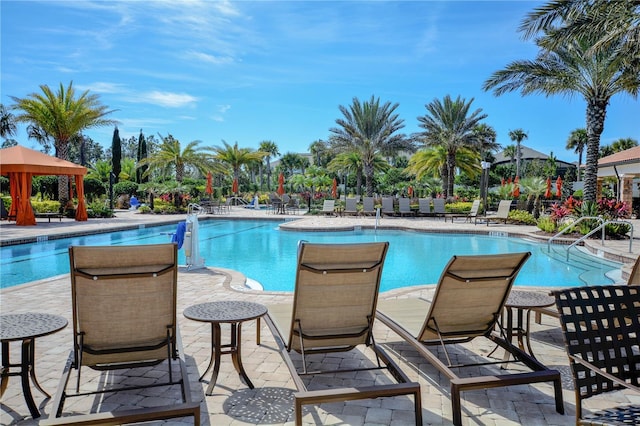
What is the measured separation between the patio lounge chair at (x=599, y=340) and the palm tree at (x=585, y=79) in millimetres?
12989

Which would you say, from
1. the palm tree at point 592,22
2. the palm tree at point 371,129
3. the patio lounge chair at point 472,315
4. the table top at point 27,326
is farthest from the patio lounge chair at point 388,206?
the table top at point 27,326

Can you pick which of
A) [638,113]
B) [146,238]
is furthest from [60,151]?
[638,113]

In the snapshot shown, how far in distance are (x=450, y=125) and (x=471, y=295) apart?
24.3 meters

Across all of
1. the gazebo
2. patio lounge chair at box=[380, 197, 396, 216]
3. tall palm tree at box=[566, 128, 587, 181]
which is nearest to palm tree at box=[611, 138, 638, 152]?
tall palm tree at box=[566, 128, 587, 181]

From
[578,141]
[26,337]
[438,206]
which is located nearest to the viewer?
[26,337]

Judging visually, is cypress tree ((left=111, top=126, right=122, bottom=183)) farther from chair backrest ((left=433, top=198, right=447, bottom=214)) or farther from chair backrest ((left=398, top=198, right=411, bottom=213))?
chair backrest ((left=433, top=198, right=447, bottom=214))

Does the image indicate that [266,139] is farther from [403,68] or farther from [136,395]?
[136,395]

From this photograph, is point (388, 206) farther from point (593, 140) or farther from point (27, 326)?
point (27, 326)

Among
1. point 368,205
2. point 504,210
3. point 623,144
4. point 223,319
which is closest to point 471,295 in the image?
point 223,319

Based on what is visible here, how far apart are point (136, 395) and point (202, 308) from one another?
2.33 feet

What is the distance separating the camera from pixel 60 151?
19531 mm

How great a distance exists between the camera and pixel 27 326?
9.29 ft

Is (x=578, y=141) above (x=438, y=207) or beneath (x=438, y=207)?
above

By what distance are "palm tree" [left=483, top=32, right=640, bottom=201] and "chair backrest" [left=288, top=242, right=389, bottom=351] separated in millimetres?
12941
